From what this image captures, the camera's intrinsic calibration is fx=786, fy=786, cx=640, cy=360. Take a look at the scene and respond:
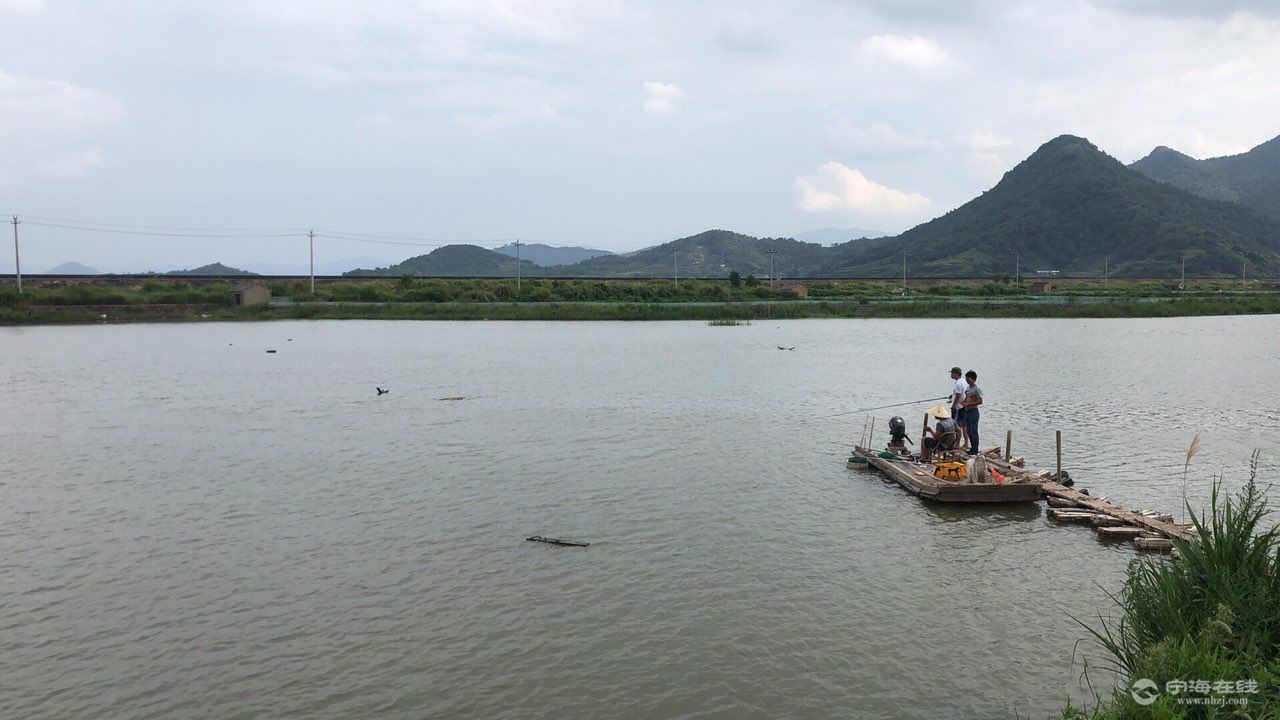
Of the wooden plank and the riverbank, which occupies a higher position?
the riverbank

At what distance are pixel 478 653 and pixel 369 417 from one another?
2107 cm

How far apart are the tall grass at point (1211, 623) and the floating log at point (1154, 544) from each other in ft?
18.9

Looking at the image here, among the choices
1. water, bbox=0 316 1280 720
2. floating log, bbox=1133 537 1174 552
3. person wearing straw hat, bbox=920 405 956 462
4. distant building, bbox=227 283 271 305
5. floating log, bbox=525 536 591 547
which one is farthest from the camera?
distant building, bbox=227 283 271 305

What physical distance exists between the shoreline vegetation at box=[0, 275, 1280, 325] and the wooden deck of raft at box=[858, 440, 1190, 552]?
7096 centimetres

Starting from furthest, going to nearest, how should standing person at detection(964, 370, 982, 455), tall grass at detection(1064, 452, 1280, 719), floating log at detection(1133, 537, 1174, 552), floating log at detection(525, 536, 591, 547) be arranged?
standing person at detection(964, 370, 982, 455)
floating log at detection(525, 536, 591, 547)
floating log at detection(1133, 537, 1174, 552)
tall grass at detection(1064, 452, 1280, 719)

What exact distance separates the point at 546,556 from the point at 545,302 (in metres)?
85.4

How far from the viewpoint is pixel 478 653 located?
11.1 meters

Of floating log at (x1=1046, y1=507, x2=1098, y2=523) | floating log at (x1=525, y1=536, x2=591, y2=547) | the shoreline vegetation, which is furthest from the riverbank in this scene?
floating log at (x1=525, y1=536, x2=591, y2=547)

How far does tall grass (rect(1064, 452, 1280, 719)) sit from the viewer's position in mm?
7113

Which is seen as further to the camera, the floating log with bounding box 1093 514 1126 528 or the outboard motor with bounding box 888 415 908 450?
the outboard motor with bounding box 888 415 908 450

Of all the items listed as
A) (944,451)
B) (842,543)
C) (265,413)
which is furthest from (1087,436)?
(265,413)

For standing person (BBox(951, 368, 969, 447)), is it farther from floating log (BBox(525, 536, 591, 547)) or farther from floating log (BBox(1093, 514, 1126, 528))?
floating log (BBox(525, 536, 591, 547))

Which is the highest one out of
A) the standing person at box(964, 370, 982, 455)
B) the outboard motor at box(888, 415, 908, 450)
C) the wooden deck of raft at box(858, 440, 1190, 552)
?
the standing person at box(964, 370, 982, 455)

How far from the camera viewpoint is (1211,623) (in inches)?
304
